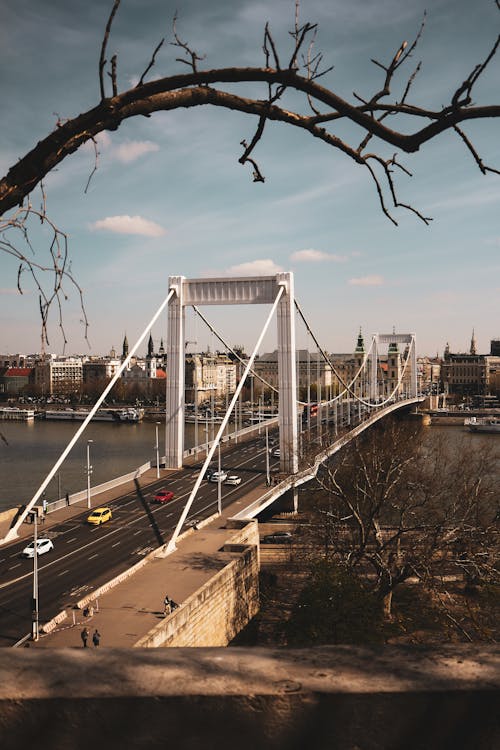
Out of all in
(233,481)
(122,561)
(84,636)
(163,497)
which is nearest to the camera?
(84,636)

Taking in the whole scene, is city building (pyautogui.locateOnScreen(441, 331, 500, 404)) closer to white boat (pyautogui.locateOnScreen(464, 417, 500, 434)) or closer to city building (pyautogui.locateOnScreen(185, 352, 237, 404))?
city building (pyautogui.locateOnScreen(185, 352, 237, 404))

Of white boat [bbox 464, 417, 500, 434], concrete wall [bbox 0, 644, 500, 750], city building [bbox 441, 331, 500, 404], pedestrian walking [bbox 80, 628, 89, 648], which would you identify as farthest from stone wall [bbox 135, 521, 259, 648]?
city building [bbox 441, 331, 500, 404]

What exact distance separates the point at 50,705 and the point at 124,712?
0.12 meters

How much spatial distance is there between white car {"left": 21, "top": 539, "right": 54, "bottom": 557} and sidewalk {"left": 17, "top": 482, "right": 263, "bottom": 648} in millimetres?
3496

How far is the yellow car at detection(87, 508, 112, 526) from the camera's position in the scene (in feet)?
68.0

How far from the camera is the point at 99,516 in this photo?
20.9 meters

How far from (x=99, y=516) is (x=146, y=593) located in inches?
320

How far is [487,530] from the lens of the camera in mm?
16516

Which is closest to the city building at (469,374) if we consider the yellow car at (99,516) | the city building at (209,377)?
the city building at (209,377)

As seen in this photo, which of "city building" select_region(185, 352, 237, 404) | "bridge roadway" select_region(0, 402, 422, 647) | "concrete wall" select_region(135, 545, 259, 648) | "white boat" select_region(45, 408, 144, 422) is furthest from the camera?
"city building" select_region(185, 352, 237, 404)

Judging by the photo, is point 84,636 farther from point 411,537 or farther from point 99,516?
point 99,516

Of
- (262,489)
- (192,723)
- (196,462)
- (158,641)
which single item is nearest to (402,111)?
(192,723)

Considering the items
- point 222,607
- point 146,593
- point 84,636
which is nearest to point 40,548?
point 146,593

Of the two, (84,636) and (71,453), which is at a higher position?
(84,636)
